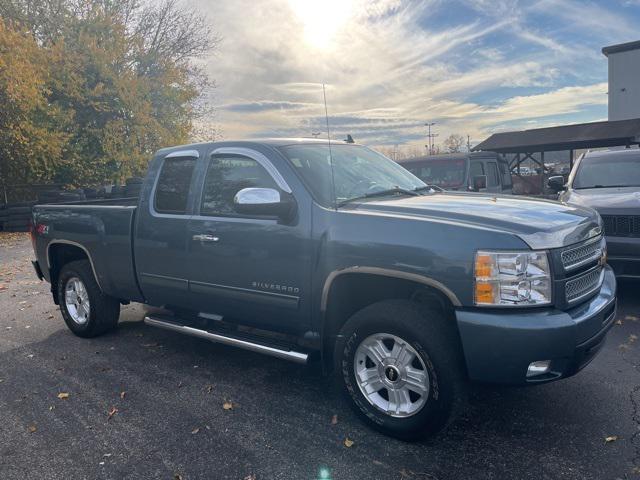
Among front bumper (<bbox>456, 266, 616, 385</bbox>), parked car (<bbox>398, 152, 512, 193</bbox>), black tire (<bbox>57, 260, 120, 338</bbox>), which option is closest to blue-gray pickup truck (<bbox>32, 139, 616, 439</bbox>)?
front bumper (<bbox>456, 266, 616, 385</bbox>)

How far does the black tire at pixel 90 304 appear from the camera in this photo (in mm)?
5285

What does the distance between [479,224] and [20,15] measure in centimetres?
2204

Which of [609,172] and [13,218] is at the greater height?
[609,172]

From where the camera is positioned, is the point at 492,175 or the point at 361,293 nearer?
the point at 361,293

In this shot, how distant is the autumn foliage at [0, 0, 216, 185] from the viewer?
54.6ft

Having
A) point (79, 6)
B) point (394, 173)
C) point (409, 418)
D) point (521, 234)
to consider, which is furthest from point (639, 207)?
point (79, 6)

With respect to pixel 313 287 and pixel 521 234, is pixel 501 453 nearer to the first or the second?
pixel 521 234

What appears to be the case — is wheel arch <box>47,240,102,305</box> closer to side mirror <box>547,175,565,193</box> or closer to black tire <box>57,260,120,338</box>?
black tire <box>57,260,120,338</box>

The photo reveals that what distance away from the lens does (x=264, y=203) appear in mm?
3484

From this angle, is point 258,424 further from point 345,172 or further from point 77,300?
point 77,300

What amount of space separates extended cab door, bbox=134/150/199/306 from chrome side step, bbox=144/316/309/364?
18cm

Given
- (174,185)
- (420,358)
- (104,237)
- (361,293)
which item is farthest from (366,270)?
(104,237)

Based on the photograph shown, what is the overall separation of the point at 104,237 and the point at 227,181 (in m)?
1.63

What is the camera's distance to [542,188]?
85.9 feet
